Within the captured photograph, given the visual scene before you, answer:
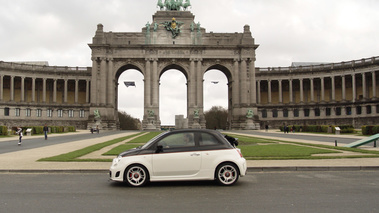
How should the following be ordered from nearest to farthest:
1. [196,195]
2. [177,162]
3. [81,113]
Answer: [196,195] < [177,162] < [81,113]

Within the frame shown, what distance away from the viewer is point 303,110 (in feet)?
301

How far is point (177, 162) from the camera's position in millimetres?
11844

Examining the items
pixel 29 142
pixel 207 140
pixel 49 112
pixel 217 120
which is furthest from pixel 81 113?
pixel 207 140

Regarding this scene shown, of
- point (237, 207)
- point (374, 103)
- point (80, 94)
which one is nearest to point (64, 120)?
point (80, 94)

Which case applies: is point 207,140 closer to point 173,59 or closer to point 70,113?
point 173,59

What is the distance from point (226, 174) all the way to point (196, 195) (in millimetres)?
1942

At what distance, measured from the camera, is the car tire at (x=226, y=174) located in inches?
473

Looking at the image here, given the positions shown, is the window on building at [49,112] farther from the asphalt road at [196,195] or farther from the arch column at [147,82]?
the asphalt road at [196,195]

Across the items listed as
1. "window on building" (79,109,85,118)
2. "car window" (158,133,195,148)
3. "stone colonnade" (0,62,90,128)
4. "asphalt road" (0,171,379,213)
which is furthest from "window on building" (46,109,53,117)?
"car window" (158,133,195,148)

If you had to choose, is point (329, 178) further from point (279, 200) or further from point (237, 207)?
point (237, 207)

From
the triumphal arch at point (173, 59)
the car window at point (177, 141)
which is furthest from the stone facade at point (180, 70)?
the car window at point (177, 141)

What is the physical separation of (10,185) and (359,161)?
15.7 meters

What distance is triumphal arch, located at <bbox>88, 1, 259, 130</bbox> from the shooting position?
81.8 m

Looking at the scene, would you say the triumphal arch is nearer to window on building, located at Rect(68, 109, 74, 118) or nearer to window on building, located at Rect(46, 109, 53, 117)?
window on building, located at Rect(68, 109, 74, 118)
